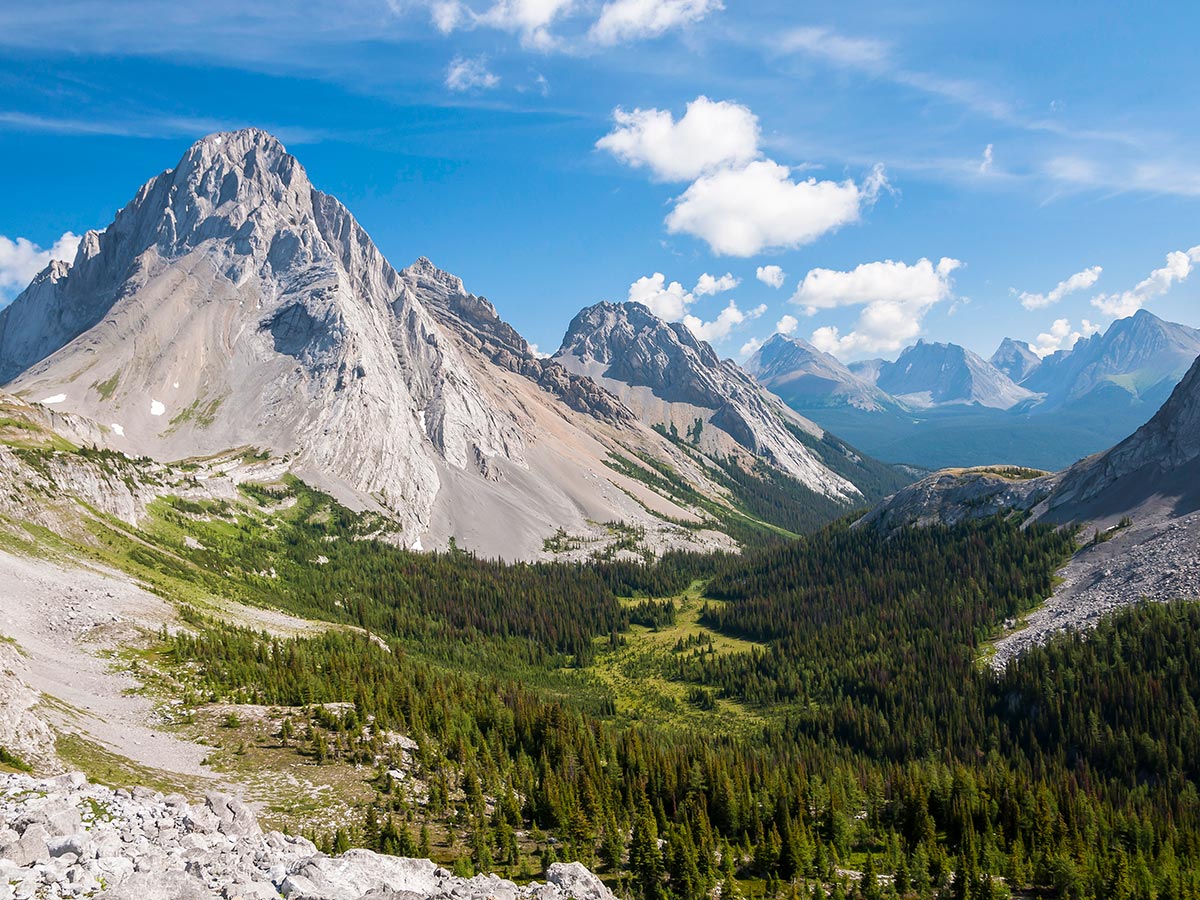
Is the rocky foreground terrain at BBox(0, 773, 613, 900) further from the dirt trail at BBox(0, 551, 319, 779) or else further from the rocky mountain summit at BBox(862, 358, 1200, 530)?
the rocky mountain summit at BBox(862, 358, 1200, 530)

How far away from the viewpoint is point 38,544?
3236 inches

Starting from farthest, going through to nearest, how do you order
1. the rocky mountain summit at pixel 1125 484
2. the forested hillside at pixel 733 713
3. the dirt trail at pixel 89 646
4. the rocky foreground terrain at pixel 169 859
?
1. the rocky mountain summit at pixel 1125 484
2. the forested hillside at pixel 733 713
3. the dirt trail at pixel 89 646
4. the rocky foreground terrain at pixel 169 859

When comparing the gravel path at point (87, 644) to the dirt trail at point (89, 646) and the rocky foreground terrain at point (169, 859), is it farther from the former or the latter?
the rocky foreground terrain at point (169, 859)

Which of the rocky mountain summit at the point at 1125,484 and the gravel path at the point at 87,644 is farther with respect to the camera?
the rocky mountain summit at the point at 1125,484

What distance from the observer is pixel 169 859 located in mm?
28109

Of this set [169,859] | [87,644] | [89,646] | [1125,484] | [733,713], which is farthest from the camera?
[1125,484]

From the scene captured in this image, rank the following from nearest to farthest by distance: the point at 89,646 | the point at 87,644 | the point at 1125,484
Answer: the point at 89,646 → the point at 87,644 → the point at 1125,484

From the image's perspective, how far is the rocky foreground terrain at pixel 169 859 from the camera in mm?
24812

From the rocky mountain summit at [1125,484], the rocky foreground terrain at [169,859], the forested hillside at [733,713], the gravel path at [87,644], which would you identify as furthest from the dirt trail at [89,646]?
the rocky mountain summit at [1125,484]

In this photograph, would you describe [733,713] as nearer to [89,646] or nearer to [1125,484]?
[1125,484]

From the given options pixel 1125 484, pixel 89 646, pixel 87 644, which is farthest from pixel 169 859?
pixel 1125 484

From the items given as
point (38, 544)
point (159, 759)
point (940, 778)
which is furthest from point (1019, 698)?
point (38, 544)

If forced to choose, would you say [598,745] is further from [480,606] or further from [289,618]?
[480,606]

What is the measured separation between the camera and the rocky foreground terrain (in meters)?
24.8
